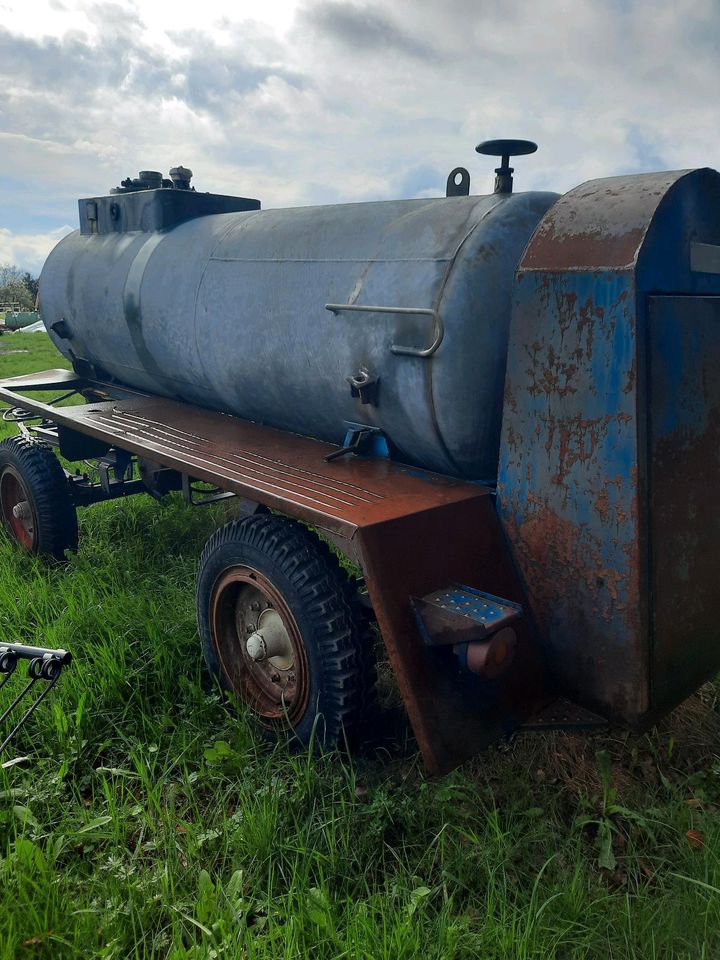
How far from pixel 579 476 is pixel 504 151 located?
1.27m

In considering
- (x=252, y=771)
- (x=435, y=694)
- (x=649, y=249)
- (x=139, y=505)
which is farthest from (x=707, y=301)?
(x=139, y=505)

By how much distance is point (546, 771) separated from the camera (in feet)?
8.60

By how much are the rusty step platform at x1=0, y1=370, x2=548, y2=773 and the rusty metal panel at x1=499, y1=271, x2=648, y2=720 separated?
112 millimetres

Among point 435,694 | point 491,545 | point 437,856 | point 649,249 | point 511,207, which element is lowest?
point 437,856

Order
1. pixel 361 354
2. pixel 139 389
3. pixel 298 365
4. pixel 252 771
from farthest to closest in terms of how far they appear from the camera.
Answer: pixel 139 389, pixel 298 365, pixel 361 354, pixel 252 771

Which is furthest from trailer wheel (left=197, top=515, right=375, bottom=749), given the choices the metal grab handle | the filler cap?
the filler cap

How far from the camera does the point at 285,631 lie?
2760 millimetres

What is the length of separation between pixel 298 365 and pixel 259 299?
16.1 inches

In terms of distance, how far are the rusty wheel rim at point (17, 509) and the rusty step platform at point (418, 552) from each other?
5.68 ft

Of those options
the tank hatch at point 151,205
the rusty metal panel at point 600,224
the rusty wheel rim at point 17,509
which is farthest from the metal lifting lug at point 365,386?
the rusty wheel rim at point 17,509

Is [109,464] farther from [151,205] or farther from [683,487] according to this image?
[683,487]

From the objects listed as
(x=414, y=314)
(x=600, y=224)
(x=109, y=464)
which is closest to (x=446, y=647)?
(x=414, y=314)

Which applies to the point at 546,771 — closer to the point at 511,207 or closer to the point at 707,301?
the point at 707,301

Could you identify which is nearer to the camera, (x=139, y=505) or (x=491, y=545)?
(x=491, y=545)
